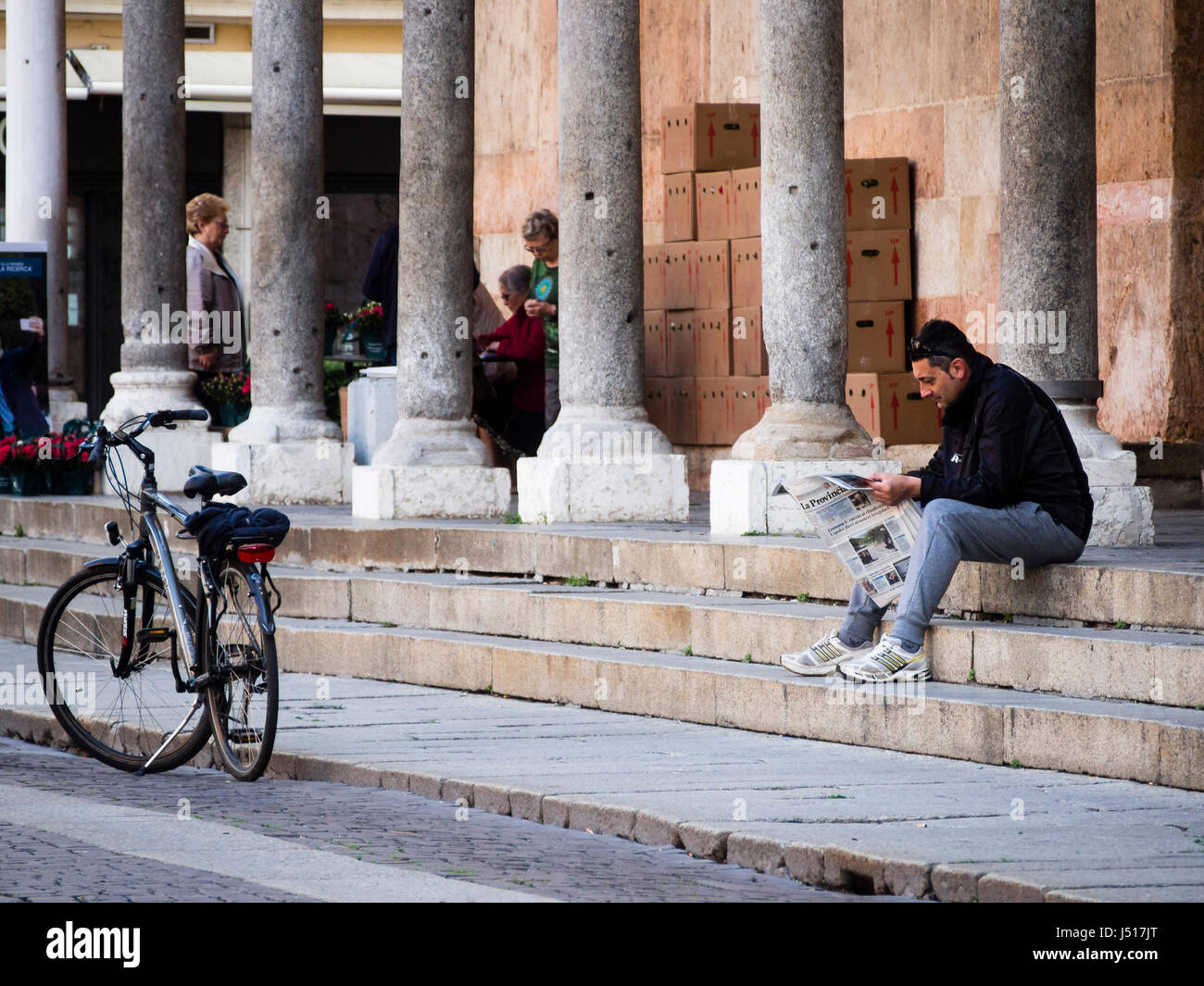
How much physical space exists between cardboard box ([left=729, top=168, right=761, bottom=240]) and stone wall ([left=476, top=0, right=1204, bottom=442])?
112 centimetres

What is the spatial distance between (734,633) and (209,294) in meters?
7.28

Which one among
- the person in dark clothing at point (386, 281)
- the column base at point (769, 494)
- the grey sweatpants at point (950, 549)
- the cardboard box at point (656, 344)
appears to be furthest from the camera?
the cardboard box at point (656, 344)

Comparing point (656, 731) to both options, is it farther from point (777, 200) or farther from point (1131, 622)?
point (777, 200)

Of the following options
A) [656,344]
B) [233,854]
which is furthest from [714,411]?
[233,854]

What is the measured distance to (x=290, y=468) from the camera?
1366 cm

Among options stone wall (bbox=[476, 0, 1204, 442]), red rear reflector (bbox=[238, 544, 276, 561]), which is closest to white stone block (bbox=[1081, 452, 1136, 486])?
stone wall (bbox=[476, 0, 1204, 442])

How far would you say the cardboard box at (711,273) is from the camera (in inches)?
575

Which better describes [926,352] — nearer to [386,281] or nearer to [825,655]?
[825,655]

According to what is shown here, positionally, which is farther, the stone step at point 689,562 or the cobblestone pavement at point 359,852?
the stone step at point 689,562

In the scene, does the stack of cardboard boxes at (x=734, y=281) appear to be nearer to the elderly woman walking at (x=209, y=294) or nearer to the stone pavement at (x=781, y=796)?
the elderly woman walking at (x=209, y=294)

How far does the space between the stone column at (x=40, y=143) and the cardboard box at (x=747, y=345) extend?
567 cm

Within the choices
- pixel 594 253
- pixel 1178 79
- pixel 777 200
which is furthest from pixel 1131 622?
pixel 1178 79

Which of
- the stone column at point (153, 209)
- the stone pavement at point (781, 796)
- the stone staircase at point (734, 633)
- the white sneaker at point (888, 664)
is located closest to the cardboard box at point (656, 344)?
the stone column at point (153, 209)

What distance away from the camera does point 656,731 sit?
28.0 feet
